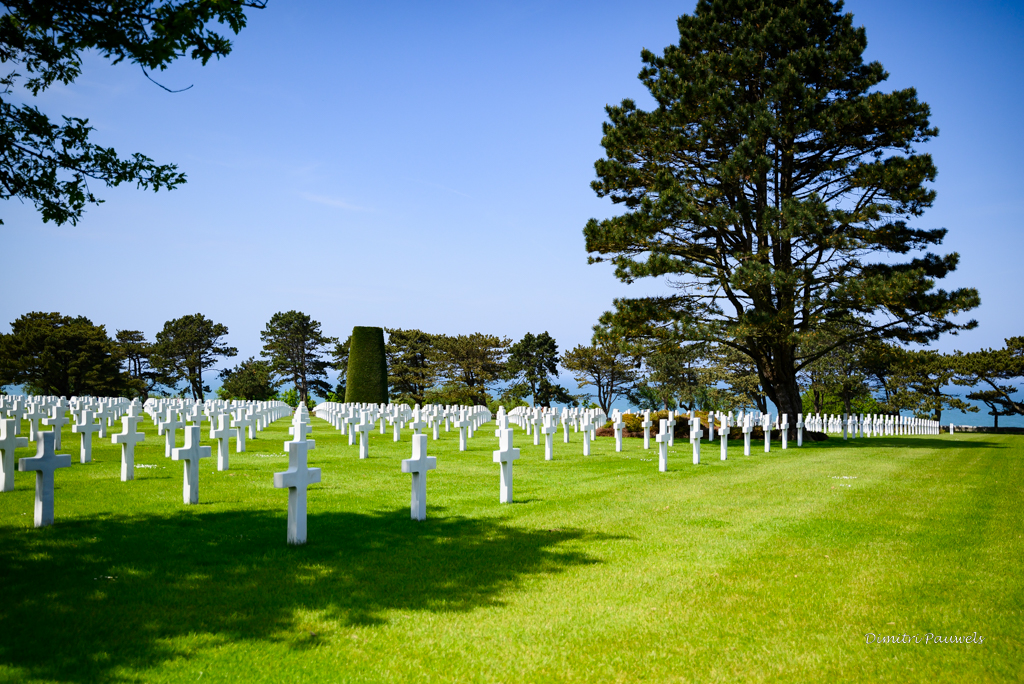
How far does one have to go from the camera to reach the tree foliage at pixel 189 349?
63.1m

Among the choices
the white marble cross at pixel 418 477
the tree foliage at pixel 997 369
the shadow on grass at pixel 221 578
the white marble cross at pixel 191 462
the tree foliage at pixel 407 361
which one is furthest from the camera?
the tree foliage at pixel 407 361

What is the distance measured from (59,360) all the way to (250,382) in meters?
17.4

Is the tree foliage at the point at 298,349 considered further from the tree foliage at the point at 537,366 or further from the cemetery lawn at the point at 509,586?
the cemetery lawn at the point at 509,586

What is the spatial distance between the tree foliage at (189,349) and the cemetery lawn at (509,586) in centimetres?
5922

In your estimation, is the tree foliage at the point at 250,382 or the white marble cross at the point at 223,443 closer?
the white marble cross at the point at 223,443

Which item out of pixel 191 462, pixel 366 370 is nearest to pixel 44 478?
pixel 191 462

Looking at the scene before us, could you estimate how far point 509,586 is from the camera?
16.9ft

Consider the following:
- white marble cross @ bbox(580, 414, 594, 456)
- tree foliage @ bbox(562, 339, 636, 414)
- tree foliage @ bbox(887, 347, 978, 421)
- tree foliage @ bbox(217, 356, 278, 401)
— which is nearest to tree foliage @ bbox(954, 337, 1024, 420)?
tree foliage @ bbox(887, 347, 978, 421)

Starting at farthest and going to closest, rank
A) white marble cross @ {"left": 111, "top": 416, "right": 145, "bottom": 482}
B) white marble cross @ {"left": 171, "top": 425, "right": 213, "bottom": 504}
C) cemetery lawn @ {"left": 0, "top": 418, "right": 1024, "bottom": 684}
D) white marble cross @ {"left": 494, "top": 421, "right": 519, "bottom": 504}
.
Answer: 1. white marble cross @ {"left": 111, "top": 416, "right": 145, "bottom": 482}
2. white marble cross @ {"left": 494, "top": 421, "right": 519, "bottom": 504}
3. white marble cross @ {"left": 171, "top": 425, "right": 213, "bottom": 504}
4. cemetery lawn @ {"left": 0, "top": 418, "right": 1024, "bottom": 684}

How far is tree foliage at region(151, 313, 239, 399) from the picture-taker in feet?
207

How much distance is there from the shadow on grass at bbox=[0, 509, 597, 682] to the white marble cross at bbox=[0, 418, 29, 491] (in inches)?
84.5

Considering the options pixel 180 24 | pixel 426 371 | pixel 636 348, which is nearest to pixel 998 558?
pixel 180 24

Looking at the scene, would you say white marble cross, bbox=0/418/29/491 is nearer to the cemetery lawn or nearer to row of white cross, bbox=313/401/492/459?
the cemetery lawn

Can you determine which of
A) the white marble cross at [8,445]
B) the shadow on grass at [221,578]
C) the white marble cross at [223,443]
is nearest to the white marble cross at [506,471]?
the shadow on grass at [221,578]
